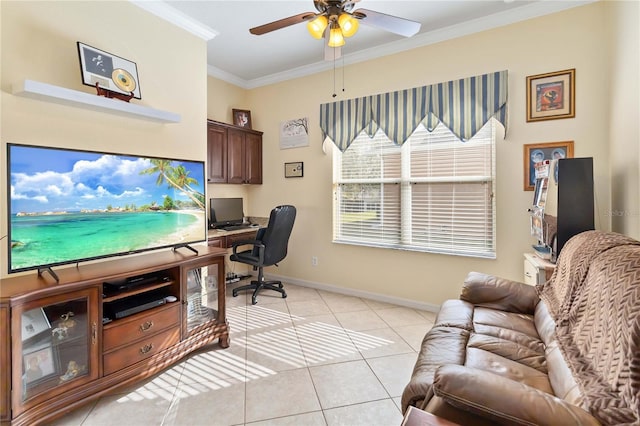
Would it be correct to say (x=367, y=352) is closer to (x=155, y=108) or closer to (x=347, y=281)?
(x=347, y=281)

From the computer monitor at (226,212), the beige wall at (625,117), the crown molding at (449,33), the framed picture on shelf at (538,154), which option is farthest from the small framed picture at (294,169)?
the beige wall at (625,117)

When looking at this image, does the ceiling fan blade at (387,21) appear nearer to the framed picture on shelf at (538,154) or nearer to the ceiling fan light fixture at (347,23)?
the ceiling fan light fixture at (347,23)

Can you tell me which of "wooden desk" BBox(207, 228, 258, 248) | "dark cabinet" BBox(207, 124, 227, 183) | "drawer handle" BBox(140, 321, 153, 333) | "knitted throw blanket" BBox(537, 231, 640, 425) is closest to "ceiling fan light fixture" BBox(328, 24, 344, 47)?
"knitted throw blanket" BBox(537, 231, 640, 425)

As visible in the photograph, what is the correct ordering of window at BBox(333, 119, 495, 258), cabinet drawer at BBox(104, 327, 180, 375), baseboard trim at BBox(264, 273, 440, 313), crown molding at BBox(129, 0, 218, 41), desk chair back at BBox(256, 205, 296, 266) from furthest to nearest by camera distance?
1. desk chair back at BBox(256, 205, 296, 266)
2. baseboard trim at BBox(264, 273, 440, 313)
3. window at BBox(333, 119, 495, 258)
4. crown molding at BBox(129, 0, 218, 41)
5. cabinet drawer at BBox(104, 327, 180, 375)

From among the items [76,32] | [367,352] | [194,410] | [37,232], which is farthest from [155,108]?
[367,352]

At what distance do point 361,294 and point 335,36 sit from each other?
280 centimetres

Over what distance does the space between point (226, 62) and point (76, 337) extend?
3431mm

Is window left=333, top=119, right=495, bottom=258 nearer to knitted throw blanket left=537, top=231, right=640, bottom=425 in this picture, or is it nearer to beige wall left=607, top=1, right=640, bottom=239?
beige wall left=607, top=1, right=640, bottom=239

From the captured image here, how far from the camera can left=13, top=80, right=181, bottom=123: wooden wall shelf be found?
1767 millimetres

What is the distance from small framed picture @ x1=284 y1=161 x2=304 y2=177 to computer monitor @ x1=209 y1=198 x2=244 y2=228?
81 cm

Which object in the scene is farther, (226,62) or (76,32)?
(226,62)

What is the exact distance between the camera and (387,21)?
2.00m

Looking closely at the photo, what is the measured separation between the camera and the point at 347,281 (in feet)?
12.6

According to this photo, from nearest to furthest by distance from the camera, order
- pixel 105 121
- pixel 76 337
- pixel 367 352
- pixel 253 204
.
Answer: pixel 76 337 → pixel 105 121 → pixel 367 352 → pixel 253 204
